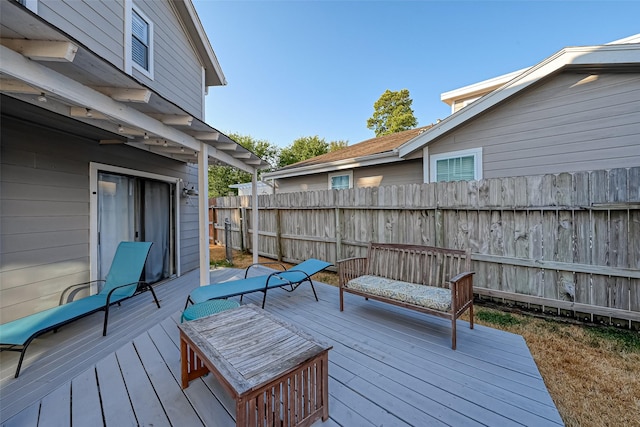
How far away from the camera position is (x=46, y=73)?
2020 millimetres

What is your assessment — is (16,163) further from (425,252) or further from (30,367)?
(425,252)

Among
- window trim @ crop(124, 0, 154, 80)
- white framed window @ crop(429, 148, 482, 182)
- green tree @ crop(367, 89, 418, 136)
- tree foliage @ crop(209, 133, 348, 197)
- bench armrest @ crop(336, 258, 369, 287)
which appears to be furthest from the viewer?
tree foliage @ crop(209, 133, 348, 197)

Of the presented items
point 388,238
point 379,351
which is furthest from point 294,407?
point 388,238

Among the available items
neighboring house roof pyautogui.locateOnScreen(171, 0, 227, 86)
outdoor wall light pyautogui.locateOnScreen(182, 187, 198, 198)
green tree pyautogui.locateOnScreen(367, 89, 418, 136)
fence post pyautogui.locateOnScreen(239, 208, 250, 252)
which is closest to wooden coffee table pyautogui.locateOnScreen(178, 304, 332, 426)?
outdoor wall light pyautogui.locateOnScreen(182, 187, 198, 198)

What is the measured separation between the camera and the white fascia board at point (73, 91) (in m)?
1.82

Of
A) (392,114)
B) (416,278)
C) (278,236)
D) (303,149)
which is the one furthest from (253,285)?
(303,149)

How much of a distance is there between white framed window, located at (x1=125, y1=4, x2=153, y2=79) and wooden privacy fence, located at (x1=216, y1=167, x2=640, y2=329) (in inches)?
193

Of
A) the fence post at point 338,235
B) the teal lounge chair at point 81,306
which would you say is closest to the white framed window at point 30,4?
the teal lounge chair at point 81,306

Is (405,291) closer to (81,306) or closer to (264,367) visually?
(264,367)

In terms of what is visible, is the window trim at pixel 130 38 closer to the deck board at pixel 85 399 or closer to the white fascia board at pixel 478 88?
the deck board at pixel 85 399

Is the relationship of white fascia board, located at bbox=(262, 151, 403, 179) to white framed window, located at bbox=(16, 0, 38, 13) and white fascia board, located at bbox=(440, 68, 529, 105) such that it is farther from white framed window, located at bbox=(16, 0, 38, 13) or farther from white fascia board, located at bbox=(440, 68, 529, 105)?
white framed window, located at bbox=(16, 0, 38, 13)

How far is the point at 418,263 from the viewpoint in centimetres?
370

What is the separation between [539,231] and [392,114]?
2034cm

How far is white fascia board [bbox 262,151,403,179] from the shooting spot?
6.79 m
